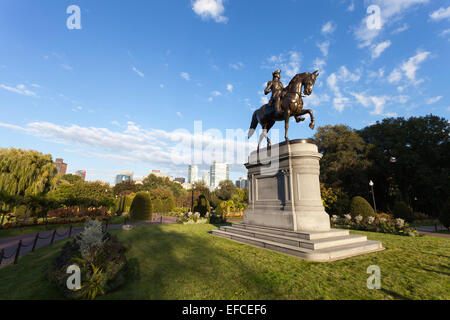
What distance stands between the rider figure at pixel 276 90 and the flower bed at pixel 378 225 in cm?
1156

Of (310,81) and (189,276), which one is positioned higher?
(310,81)

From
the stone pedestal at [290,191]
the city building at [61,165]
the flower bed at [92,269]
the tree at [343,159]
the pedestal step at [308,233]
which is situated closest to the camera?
the flower bed at [92,269]

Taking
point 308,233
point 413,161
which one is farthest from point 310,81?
point 413,161

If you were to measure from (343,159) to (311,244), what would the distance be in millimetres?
26508

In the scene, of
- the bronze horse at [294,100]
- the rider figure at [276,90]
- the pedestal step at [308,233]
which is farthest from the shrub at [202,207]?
the rider figure at [276,90]

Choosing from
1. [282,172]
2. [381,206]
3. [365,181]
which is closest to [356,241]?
[282,172]

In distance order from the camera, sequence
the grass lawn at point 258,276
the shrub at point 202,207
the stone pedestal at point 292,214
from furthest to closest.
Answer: the shrub at point 202,207 < the stone pedestal at point 292,214 < the grass lawn at point 258,276

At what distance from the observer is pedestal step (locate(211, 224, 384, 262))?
7.30 metres

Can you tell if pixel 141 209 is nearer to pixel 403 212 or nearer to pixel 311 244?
pixel 311 244

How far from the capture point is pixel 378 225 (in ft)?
48.8

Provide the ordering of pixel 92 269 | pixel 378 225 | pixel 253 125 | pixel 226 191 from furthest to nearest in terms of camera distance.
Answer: pixel 226 191 → pixel 378 225 → pixel 253 125 → pixel 92 269

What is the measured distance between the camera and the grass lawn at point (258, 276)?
4.47 meters

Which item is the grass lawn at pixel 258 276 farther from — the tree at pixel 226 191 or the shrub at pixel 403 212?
the tree at pixel 226 191

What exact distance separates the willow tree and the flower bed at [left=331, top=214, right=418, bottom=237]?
99.4ft
